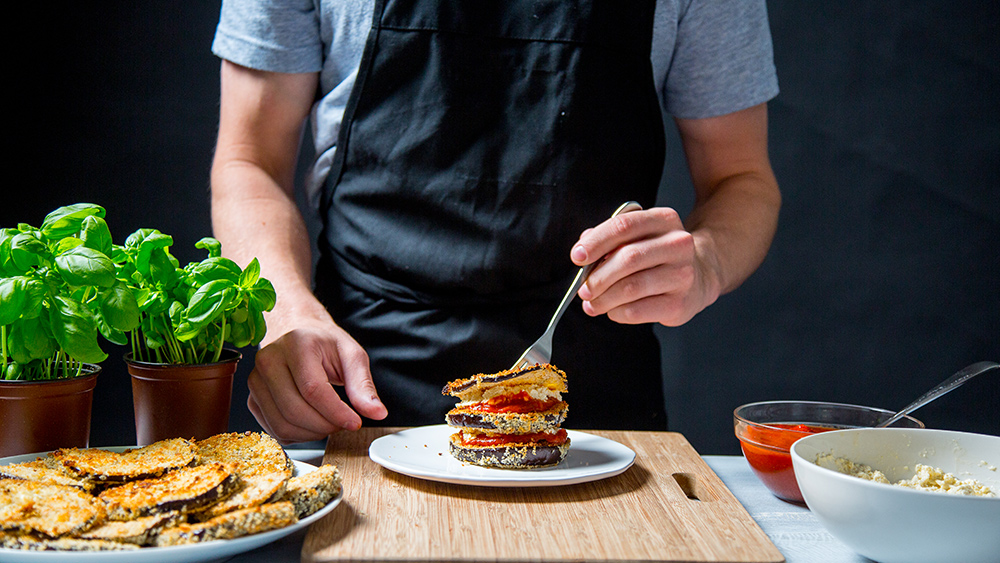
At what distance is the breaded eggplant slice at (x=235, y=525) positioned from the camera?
29.3 inches

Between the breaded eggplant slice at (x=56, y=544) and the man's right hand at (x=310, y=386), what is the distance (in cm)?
50

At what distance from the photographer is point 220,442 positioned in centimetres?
103

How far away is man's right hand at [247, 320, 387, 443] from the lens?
3.99 feet

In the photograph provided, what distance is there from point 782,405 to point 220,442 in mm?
850

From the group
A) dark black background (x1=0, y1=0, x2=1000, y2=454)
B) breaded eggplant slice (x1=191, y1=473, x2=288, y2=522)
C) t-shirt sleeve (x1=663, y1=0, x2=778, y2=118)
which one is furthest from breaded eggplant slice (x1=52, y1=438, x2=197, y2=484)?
dark black background (x1=0, y1=0, x2=1000, y2=454)

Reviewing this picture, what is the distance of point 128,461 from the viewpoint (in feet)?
3.03

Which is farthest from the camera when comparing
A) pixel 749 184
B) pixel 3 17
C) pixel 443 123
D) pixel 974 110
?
pixel 974 110

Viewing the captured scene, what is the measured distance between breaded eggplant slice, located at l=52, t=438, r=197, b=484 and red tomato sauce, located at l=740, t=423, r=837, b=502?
0.76m

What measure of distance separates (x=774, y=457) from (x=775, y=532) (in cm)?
12

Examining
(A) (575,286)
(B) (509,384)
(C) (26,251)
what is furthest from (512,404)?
(C) (26,251)

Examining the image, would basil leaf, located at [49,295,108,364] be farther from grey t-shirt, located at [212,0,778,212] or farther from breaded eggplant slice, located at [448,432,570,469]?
grey t-shirt, located at [212,0,778,212]

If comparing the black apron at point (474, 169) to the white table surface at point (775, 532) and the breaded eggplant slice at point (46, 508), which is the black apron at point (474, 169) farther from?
the breaded eggplant slice at point (46, 508)

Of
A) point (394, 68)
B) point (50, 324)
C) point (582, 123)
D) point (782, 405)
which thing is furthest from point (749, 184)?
point (50, 324)

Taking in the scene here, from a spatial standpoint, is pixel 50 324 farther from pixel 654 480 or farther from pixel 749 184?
pixel 749 184
